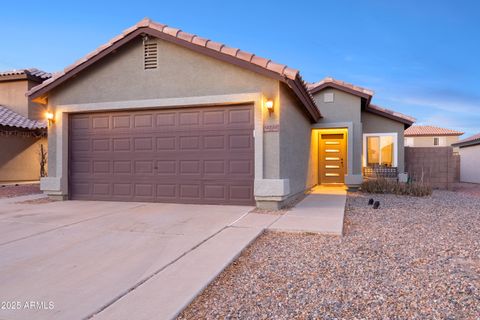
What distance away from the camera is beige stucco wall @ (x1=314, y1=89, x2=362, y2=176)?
12.9 meters

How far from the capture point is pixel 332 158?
1478cm

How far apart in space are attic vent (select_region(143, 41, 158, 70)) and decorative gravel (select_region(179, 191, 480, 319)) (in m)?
5.57

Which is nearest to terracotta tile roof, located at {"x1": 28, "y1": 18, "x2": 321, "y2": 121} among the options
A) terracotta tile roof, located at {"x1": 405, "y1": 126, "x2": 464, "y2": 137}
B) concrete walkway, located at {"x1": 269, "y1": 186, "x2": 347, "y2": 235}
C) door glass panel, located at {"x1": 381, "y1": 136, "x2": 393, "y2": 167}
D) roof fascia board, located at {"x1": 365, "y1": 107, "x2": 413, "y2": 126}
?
concrete walkway, located at {"x1": 269, "y1": 186, "x2": 347, "y2": 235}

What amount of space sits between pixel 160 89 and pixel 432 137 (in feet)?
129

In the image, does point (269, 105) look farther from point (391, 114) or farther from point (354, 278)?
point (391, 114)

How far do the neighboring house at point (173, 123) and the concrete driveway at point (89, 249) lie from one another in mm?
A: 959

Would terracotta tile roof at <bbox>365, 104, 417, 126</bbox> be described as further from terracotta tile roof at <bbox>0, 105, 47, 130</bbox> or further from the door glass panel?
terracotta tile roof at <bbox>0, 105, 47, 130</bbox>

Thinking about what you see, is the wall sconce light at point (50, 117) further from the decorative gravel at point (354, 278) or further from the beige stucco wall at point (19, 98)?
the beige stucco wall at point (19, 98)

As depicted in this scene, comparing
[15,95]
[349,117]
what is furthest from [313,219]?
[15,95]

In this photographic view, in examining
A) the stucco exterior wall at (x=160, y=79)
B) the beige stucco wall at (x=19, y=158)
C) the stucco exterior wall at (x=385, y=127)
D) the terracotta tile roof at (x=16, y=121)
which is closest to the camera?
the stucco exterior wall at (x=160, y=79)

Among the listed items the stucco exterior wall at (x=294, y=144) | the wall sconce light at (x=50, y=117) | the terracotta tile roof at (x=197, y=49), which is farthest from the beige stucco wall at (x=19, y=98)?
the stucco exterior wall at (x=294, y=144)

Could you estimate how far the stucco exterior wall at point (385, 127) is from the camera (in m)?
13.6

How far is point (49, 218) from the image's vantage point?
6.57m

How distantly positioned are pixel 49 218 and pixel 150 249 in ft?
11.2
